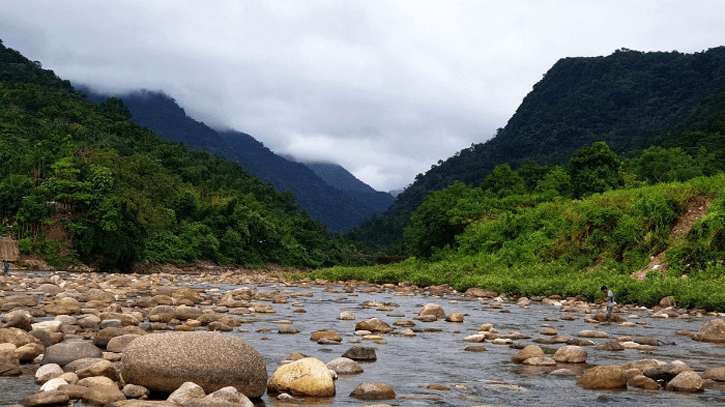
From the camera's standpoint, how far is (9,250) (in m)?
36.3

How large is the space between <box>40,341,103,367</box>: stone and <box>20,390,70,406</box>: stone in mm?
1666

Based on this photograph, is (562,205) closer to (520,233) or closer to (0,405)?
(520,233)

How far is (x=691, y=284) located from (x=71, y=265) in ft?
117

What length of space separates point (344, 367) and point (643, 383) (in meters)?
3.52

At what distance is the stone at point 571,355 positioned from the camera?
27.9ft

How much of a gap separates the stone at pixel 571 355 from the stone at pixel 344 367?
9.81 feet

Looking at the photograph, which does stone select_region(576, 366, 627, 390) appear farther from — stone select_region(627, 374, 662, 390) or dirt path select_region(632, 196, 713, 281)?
dirt path select_region(632, 196, 713, 281)

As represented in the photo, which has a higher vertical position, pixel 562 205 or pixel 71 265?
pixel 562 205

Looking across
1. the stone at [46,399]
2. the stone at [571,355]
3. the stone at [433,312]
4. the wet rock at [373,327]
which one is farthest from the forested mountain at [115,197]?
the stone at [571,355]

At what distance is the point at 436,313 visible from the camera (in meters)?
15.1

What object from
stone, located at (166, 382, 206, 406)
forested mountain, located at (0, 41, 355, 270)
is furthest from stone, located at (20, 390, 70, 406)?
forested mountain, located at (0, 41, 355, 270)

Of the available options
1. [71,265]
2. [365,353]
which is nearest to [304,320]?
[365,353]

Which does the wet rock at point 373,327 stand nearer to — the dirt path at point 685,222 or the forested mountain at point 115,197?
the dirt path at point 685,222

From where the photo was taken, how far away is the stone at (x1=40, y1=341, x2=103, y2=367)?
7.10 meters
